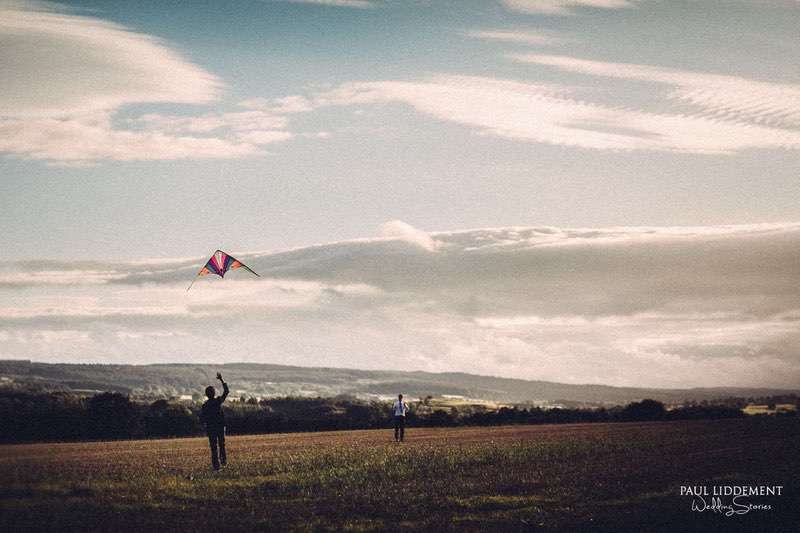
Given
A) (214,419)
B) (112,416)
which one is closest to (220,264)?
(214,419)

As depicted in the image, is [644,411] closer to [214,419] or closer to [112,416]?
[112,416]

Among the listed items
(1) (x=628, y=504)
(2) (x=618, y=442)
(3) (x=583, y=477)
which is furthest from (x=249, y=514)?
(2) (x=618, y=442)

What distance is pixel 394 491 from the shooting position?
27.1 meters

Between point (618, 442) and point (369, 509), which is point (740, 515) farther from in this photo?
point (618, 442)

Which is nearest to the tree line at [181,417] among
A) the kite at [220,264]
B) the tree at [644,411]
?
the tree at [644,411]

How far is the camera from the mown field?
2166 cm

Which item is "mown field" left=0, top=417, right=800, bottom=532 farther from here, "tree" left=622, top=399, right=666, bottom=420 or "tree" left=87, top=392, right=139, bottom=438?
"tree" left=622, top=399, right=666, bottom=420

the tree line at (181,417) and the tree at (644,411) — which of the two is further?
the tree at (644,411)

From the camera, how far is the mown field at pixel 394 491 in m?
21.7

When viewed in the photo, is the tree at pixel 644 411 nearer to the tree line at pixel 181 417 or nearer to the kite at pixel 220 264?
the tree line at pixel 181 417

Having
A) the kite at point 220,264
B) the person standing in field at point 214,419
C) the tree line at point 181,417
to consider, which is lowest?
the tree line at point 181,417

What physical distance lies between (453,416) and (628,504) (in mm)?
74826

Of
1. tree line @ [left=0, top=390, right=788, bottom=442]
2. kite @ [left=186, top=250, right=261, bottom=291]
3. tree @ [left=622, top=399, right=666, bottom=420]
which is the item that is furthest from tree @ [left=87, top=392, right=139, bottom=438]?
tree @ [left=622, top=399, right=666, bottom=420]

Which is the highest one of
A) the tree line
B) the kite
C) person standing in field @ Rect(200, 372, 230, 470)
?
the kite
